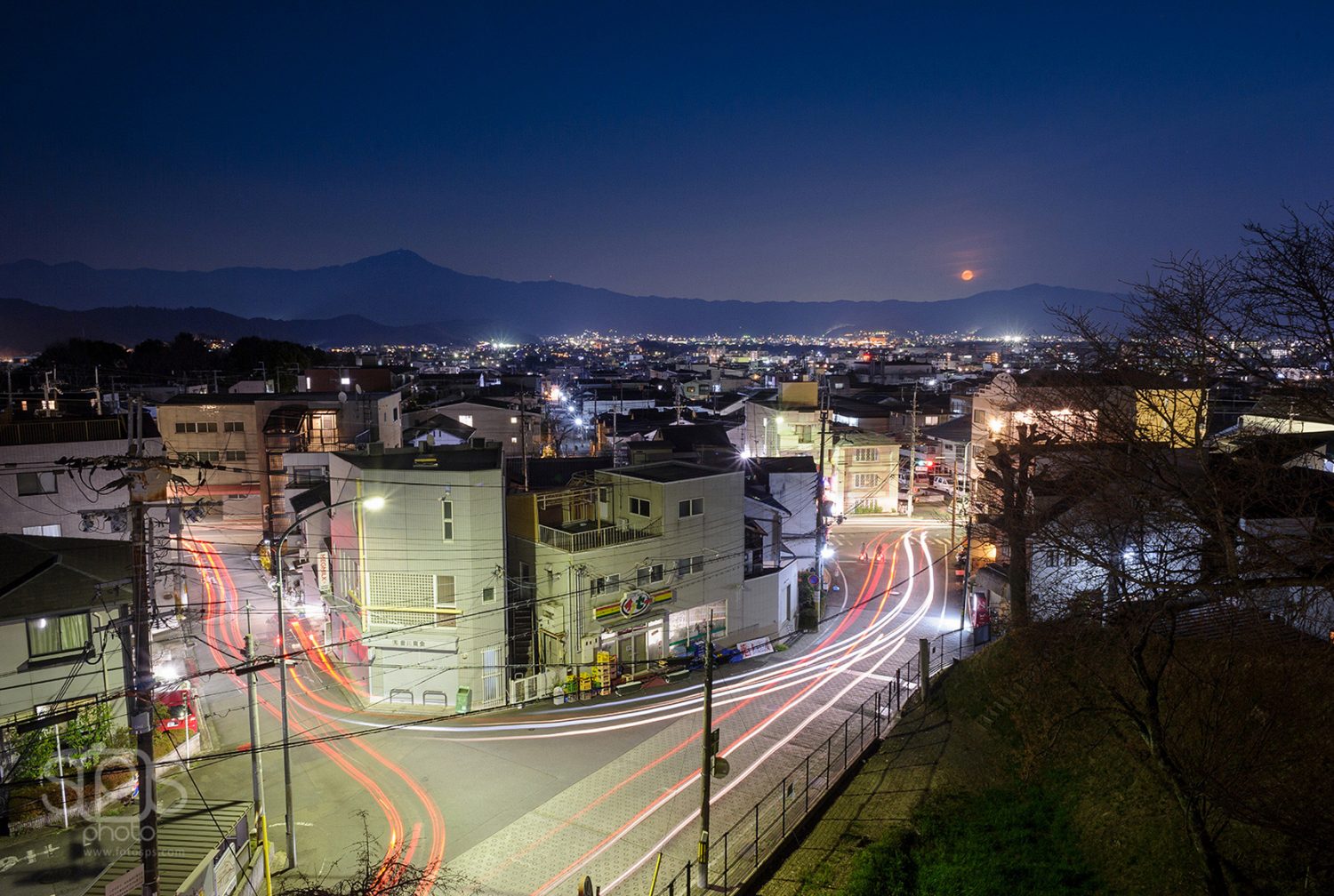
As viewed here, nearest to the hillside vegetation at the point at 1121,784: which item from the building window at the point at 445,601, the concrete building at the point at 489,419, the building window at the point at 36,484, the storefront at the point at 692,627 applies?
the storefront at the point at 692,627

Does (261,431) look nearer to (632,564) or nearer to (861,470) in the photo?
(632,564)

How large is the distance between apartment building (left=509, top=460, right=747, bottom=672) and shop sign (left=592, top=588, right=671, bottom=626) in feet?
0.10

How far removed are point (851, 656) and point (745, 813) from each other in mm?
9847

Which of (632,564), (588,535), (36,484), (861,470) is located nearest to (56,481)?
(36,484)

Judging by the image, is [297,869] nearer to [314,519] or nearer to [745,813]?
[745,813]

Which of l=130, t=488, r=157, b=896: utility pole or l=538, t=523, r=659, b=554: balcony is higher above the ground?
l=130, t=488, r=157, b=896: utility pole

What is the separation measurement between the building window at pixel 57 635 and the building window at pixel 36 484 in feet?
37.8

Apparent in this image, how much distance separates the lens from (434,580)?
65.5ft

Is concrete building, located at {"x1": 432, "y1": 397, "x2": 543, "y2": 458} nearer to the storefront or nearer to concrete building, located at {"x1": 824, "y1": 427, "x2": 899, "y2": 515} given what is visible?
concrete building, located at {"x1": 824, "y1": 427, "x2": 899, "y2": 515}

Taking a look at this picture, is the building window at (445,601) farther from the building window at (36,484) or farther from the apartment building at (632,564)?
the building window at (36,484)

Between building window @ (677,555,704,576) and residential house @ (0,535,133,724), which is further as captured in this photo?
building window @ (677,555,704,576)

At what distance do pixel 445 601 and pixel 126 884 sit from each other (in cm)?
1092

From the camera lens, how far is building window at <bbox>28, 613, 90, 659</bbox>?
1584 centimetres

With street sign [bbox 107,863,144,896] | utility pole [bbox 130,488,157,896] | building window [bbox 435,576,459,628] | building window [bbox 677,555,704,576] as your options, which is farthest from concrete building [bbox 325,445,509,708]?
utility pole [bbox 130,488,157,896]
